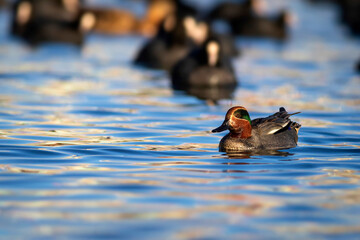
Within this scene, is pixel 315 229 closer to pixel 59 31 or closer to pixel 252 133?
pixel 252 133

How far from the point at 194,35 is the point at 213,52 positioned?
5211mm

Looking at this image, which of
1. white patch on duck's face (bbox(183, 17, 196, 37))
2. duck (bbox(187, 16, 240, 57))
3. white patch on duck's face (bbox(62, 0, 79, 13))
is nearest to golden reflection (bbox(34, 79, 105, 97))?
white patch on duck's face (bbox(183, 17, 196, 37))

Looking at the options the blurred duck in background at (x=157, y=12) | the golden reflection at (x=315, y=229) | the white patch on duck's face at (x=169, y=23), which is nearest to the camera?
the golden reflection at (x=315, y=229)

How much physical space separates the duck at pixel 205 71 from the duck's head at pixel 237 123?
264 inches

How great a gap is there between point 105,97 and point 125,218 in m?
8.22

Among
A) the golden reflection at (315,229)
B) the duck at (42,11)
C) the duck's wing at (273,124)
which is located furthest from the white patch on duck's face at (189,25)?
the golden reflection at (315,229)

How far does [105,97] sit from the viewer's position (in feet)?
49.0

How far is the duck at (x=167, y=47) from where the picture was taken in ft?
66.7

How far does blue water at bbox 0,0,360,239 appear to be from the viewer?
22.2 feet

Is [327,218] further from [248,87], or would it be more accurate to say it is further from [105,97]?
[248,87]

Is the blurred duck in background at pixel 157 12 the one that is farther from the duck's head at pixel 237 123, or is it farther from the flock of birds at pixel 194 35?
the duck's head at pixel 237 123

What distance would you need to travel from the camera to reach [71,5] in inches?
1159

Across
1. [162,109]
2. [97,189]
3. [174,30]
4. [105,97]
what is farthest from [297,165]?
[174,30]

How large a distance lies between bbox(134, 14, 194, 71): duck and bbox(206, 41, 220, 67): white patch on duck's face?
11.2 feet
